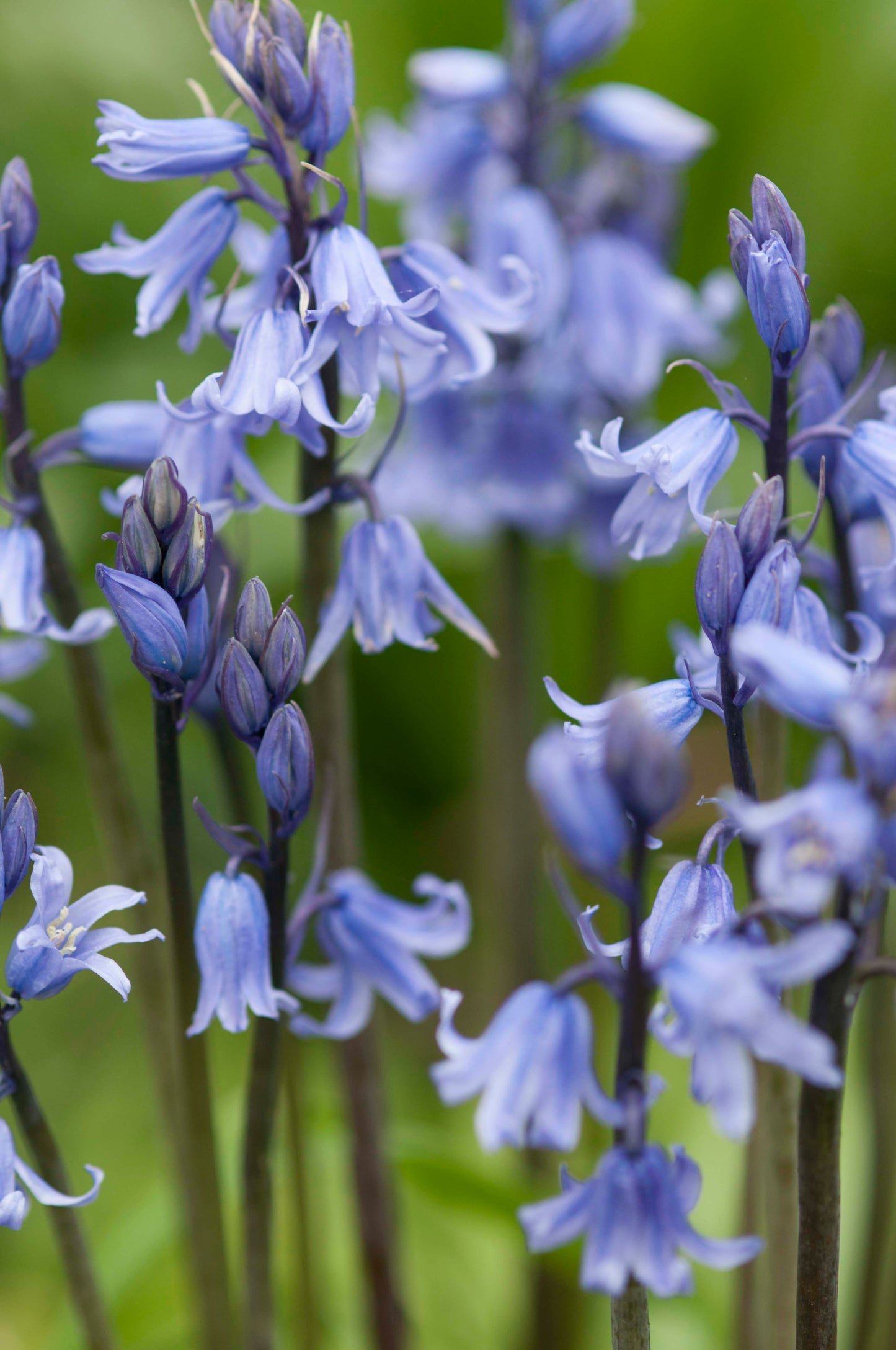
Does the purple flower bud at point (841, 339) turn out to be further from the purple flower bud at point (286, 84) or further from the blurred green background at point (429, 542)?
the blurred green background at point (429, 542)

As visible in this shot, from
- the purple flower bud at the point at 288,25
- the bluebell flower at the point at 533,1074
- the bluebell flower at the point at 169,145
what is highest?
the purple flower bud at the point at 288,25

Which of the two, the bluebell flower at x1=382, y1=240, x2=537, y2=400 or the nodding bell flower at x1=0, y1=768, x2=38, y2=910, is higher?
the bluebell flower at x1=382, y1=240, x2=537, y2=400

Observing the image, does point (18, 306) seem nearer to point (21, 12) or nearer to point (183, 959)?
point (183, 959)

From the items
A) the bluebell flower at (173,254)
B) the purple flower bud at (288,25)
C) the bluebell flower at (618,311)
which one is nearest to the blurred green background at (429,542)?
the bluebell flower at (618,311)

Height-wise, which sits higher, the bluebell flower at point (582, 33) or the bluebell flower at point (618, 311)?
the bluebell flower at point (582, 33)

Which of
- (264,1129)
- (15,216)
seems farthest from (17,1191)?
(15,216)

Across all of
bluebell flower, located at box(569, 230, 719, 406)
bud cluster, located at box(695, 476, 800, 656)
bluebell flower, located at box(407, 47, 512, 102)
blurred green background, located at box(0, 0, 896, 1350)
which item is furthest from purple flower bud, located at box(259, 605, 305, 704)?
blurred green background, located at box(0, 0, 896, 1350)

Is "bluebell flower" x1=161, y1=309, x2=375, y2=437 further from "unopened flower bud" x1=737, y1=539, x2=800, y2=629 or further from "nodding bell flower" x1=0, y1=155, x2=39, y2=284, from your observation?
"unopened flower bud" x1=737, y1=539, x2=800, y2=629
